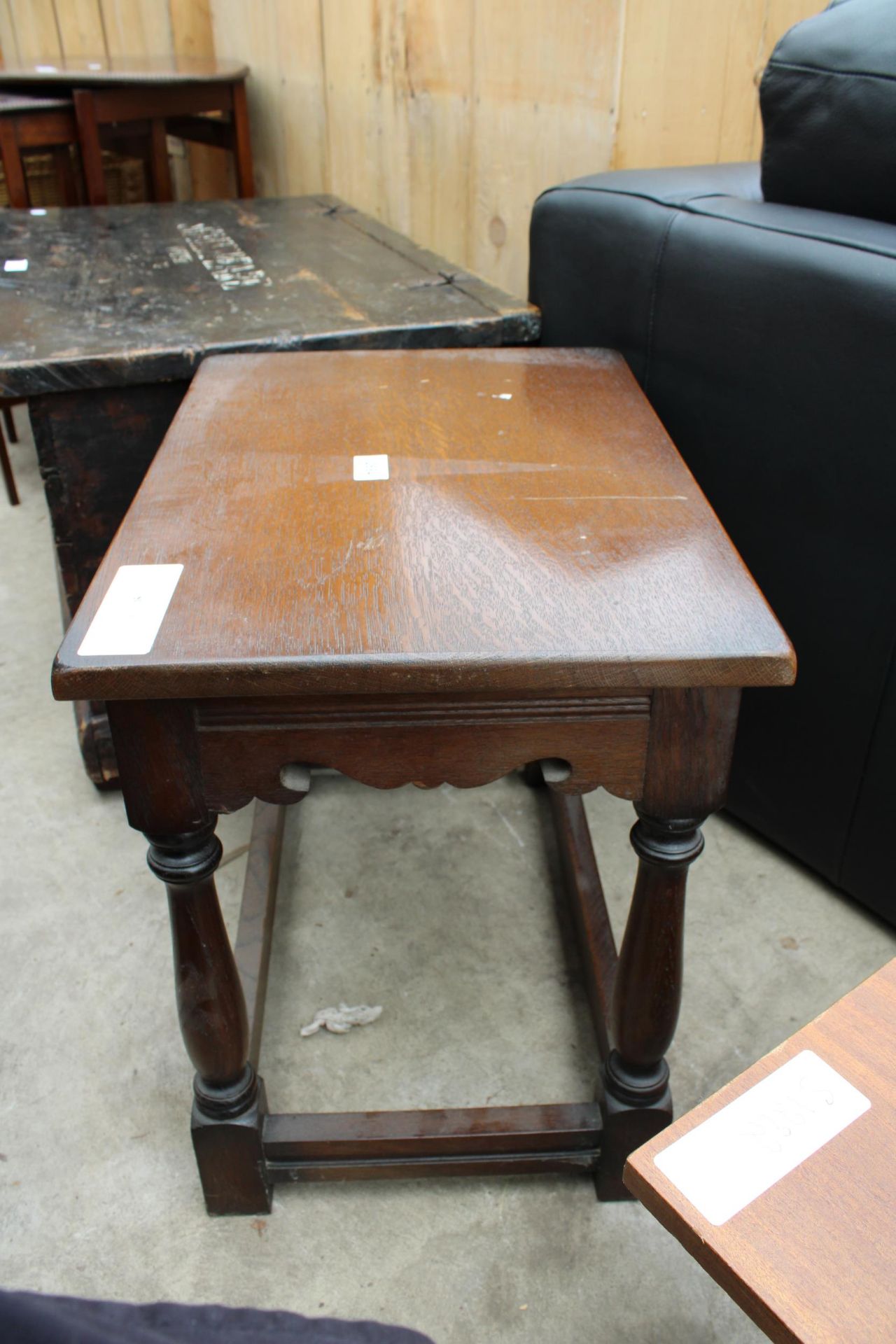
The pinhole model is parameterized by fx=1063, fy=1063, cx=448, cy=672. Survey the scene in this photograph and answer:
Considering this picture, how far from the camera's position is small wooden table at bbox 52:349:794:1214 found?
65 cm

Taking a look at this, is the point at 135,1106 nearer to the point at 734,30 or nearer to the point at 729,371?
the point at 729,371

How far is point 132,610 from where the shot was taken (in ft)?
2.27

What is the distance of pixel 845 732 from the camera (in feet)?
3.62

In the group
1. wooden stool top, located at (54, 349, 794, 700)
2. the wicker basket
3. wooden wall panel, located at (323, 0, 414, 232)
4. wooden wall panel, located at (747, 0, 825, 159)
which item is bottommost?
the wicker basket

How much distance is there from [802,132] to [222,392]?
60 centimetres

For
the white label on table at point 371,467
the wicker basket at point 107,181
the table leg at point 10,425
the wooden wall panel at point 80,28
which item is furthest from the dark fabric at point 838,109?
the wooden wall panel at point 80,28

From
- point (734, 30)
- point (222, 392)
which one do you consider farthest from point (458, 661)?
point (734, 30)

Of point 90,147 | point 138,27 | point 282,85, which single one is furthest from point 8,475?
point 138,27

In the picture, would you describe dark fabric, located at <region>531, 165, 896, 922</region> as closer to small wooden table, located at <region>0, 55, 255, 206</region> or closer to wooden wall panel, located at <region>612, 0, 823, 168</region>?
wooden wall panel, located at <region>612, 0, 823, 168</region>

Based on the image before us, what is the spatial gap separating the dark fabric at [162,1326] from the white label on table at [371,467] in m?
0.62

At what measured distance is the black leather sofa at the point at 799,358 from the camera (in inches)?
37.4

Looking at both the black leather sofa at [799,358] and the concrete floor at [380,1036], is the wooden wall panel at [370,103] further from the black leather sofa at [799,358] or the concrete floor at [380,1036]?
the concrete floor at [380,1036]

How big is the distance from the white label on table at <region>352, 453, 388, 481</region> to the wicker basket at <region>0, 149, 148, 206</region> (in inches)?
87.2

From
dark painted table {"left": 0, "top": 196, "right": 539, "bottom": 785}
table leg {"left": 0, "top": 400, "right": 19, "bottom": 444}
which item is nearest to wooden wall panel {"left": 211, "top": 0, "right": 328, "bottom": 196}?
table leg {"left": 0, "top": 400, "right": 19, "bottom": 444}
